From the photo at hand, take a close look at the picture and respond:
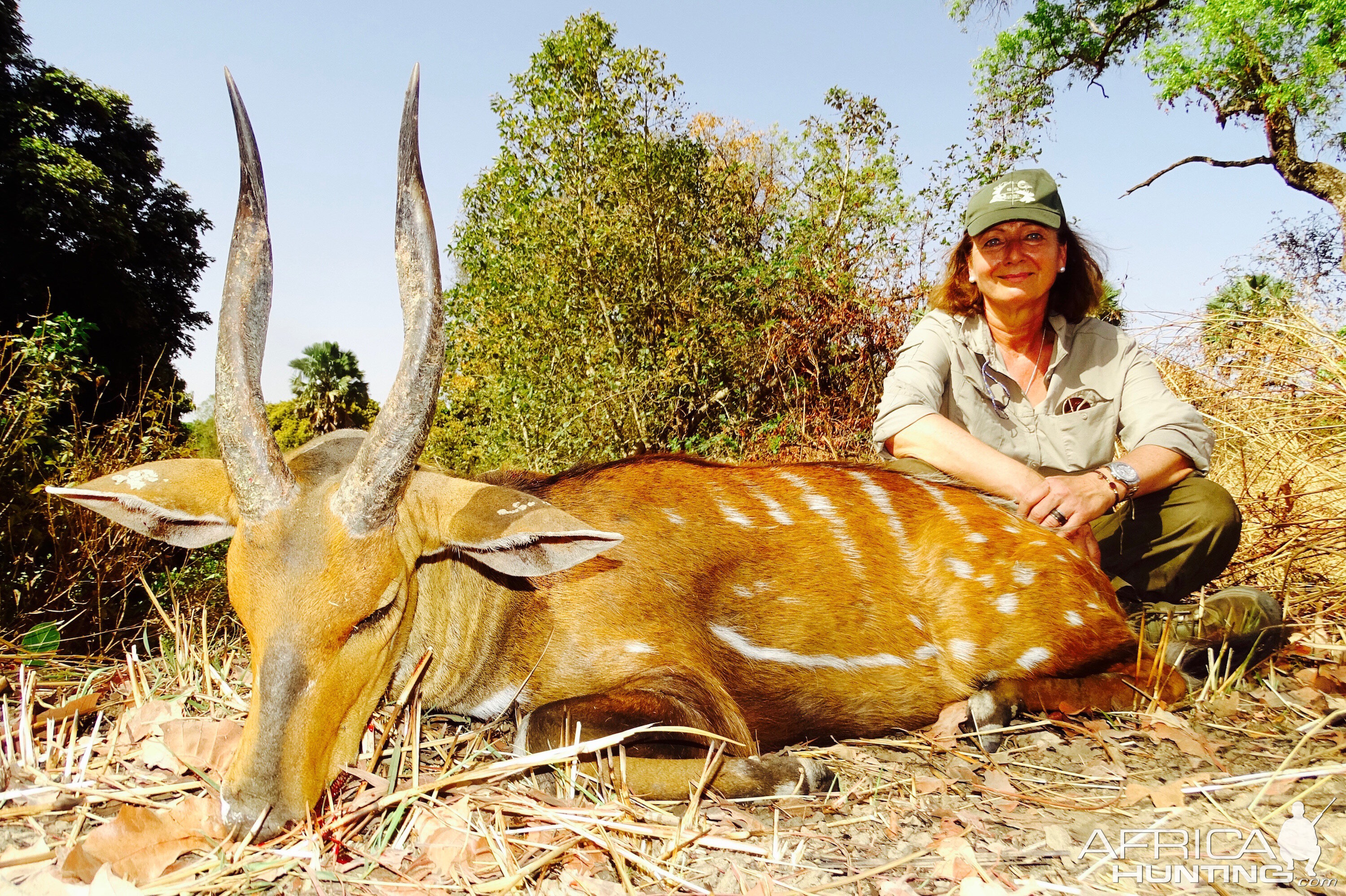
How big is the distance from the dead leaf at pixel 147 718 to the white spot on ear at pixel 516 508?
53.7 inches

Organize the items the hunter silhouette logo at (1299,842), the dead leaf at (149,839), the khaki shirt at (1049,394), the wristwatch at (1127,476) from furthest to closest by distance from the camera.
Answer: the khaki shirt at (1049,394) < the wristwatch at (1127,476) < the hunter silhouette logo at (1299,842) < the dead leaf at (149,839)

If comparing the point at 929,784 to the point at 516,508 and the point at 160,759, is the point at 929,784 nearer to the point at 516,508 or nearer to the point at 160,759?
the point at 516,508

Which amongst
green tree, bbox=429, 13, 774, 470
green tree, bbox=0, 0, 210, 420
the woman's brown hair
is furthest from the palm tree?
the woman's brown hair

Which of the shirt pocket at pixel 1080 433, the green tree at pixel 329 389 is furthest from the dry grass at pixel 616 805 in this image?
the green tree at pixel 329 389

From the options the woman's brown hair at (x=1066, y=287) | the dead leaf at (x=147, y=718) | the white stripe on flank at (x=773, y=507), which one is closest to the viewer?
the dead leaf at (x=147, y=718)

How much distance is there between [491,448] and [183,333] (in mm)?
23286

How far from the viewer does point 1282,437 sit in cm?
552

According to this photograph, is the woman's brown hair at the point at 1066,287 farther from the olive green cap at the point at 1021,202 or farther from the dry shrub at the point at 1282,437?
the dry shrub at the point at 1282,437

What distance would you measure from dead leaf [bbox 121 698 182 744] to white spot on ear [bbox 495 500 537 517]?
1.36 m

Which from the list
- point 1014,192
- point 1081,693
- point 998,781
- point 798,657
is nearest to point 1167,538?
point 1081,693

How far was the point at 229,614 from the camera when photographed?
503cm

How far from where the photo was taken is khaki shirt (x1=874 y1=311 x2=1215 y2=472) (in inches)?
167

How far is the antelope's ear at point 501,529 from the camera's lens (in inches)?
99.8

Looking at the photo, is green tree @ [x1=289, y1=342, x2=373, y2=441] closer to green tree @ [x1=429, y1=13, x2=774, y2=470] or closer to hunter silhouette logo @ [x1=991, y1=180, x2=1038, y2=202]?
green tree @ [x1=429, y1=13, x2=774, y2=470]
